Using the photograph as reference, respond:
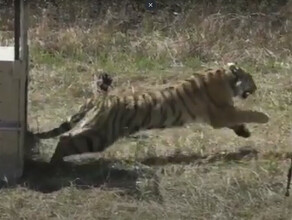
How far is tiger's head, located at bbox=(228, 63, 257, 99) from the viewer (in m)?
6.25

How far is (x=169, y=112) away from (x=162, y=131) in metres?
0.25

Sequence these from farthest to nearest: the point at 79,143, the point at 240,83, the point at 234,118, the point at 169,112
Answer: the point at 240,83, the point at 234,118, the point at 169,112, the point at 79,143

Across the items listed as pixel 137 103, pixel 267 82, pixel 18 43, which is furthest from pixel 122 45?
pixel 18 43

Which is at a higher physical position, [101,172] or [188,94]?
[188,94]

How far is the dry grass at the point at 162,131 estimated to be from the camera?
4.57 meters

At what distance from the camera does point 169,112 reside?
5.89 m

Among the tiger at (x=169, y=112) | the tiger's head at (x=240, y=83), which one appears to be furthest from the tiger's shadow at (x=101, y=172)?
the tiger's head at (x=240, y=83)

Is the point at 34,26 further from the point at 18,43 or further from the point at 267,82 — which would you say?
the point at 18,43

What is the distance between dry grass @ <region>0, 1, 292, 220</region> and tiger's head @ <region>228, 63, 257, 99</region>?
28 centimetres

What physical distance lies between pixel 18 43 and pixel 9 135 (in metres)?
0.54

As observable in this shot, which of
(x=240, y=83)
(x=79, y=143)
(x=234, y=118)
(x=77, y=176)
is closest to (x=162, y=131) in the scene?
(x=234, y=118)

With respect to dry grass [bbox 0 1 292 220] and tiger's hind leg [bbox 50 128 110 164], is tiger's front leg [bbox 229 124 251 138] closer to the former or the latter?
dry grass [bbox 0 1 292 220]

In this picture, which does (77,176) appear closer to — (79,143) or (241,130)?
(79,143)

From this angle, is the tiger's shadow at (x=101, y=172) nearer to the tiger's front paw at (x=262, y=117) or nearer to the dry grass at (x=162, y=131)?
the dry grass at (x=162, y=131)
